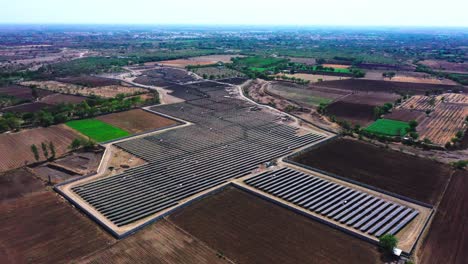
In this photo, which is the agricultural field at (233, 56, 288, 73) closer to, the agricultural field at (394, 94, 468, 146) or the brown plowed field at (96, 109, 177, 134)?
the agricultural field at (394, 94, 468, 146)

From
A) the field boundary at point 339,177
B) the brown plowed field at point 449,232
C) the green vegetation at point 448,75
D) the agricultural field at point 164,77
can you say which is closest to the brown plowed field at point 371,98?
the field boundary at point 339,177

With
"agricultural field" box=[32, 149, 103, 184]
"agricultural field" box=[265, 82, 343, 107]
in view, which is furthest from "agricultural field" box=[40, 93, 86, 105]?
"agricultural field" box=[265, 82, 343, 107]

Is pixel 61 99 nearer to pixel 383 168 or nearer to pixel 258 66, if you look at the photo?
pixel 383 168

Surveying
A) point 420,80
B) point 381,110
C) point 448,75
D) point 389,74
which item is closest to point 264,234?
point 381,110

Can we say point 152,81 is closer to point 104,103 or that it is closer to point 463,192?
point 104,103

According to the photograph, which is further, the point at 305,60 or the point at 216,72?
the point at 305,60

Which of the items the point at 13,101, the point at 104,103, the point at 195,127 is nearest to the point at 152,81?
the point at 104,103

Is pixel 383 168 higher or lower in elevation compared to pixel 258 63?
lower
